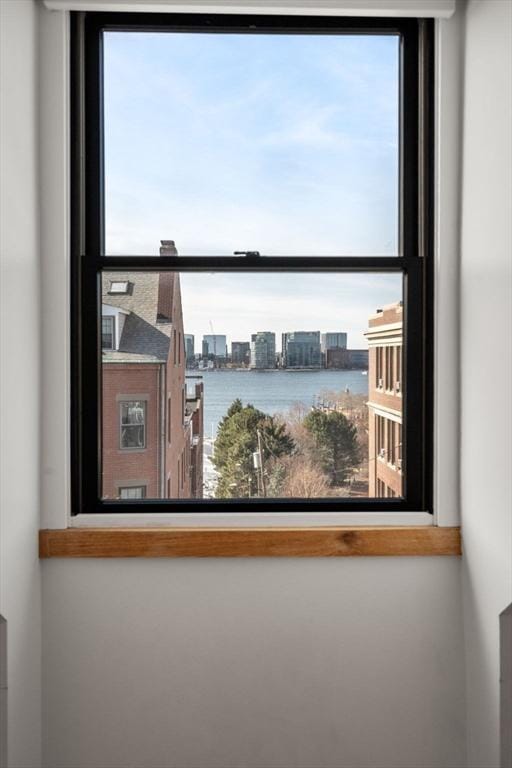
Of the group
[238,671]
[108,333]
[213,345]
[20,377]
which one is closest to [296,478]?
[213,345]

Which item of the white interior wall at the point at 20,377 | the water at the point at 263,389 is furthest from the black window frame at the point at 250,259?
the water at the point at 263,389

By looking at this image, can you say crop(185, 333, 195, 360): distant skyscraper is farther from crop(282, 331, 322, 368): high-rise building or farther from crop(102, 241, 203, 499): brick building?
crop(282, 331, 322, 368): high-rise building

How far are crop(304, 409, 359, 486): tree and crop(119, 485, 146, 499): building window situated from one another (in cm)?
50

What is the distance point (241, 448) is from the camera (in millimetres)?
1989

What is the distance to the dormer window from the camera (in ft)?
6.46

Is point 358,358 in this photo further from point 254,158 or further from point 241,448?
point 254,158

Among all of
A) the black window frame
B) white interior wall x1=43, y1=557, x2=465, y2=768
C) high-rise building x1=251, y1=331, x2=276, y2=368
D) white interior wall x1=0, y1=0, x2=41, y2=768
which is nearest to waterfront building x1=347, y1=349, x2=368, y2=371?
the black window frame

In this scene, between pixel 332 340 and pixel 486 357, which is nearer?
pixel 486 357

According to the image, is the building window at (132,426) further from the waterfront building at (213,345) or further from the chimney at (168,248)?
the chimney at (168,248)

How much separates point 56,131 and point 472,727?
77.4 inches

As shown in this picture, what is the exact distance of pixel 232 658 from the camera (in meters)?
1.90

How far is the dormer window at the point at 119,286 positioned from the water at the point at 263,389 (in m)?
0.34

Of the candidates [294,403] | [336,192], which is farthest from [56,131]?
[294,403]

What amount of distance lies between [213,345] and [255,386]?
17cm
